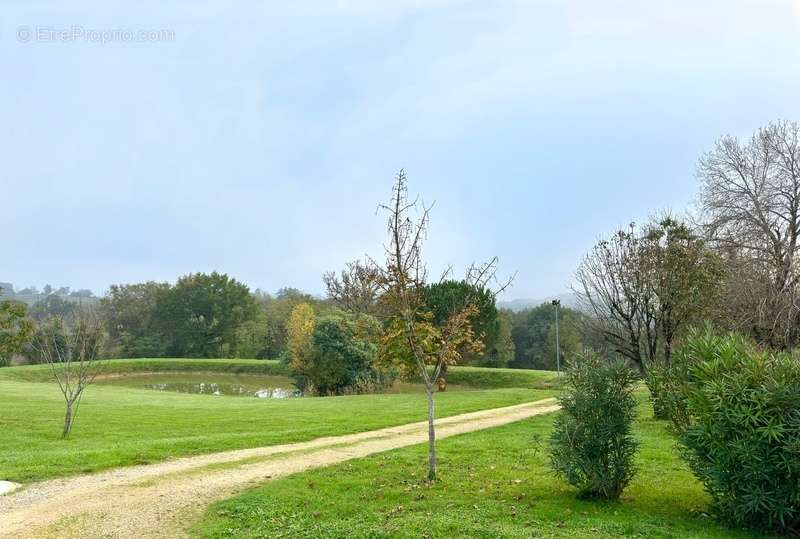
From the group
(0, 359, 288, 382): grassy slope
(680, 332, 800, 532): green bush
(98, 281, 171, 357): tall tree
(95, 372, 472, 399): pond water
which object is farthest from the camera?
(98, 281, 171, 357): tall tree

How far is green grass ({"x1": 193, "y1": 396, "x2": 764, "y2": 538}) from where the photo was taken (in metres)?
7.00

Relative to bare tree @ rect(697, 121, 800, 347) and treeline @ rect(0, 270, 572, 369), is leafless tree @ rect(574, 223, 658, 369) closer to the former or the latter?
bare tree @ rect(697, 121, 800, 347)

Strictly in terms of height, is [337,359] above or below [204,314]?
below

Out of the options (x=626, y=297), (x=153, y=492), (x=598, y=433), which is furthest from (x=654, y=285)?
(x=153, y=492)

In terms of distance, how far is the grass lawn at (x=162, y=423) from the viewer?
11352mm

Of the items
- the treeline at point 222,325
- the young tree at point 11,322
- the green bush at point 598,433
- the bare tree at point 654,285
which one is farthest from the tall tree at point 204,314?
the green bush at point 598,433

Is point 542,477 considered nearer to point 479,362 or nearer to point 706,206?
point 706,206

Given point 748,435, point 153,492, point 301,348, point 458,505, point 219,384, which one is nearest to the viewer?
point 748,435

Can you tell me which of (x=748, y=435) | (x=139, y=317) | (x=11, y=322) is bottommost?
(x=748, y=435)

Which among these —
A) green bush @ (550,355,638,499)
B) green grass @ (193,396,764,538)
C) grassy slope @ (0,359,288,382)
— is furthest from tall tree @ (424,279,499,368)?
green bush @ (550,355,638,499)

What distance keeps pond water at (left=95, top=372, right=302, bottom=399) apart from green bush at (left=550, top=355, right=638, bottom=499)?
27.6 meters

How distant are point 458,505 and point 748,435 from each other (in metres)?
3.76

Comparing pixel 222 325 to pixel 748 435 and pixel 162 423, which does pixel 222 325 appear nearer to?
pixel 162 423

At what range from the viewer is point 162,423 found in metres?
17.2
